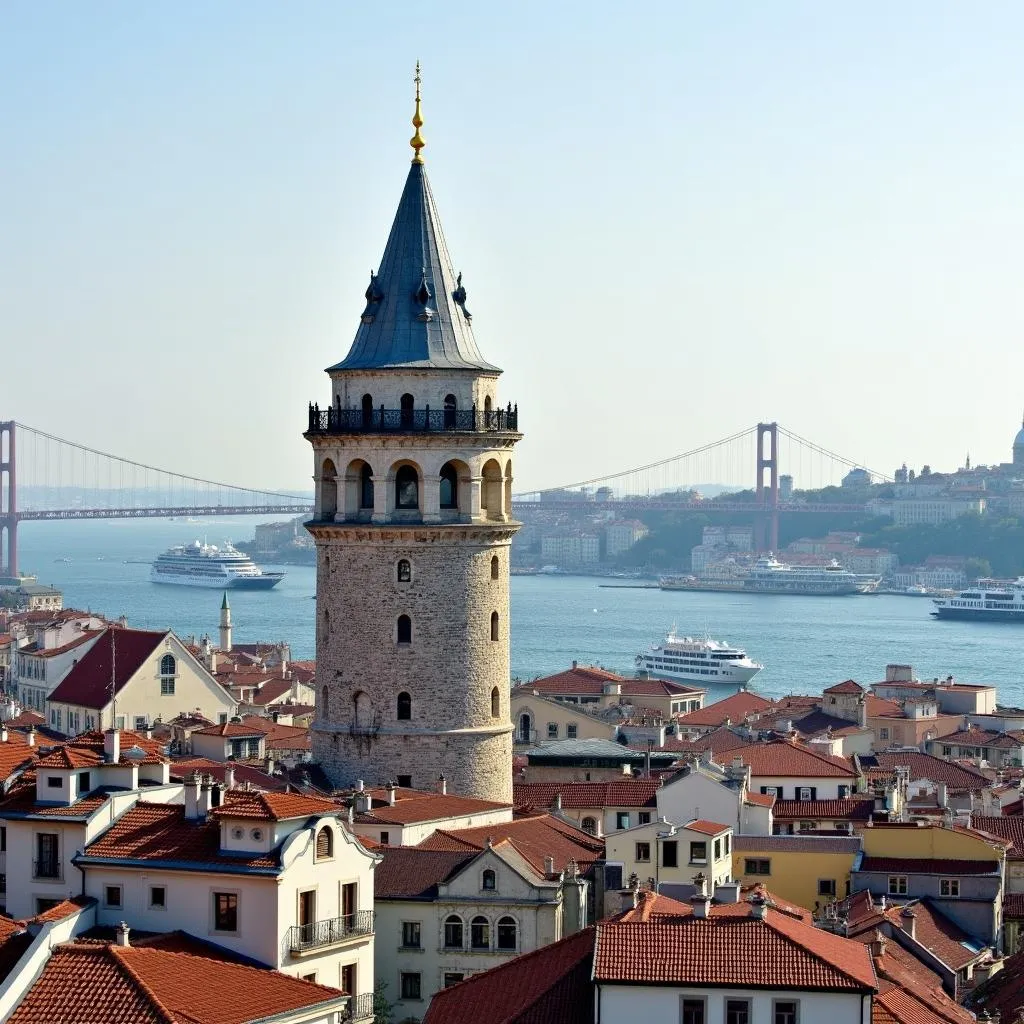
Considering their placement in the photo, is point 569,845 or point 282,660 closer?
point 569,845

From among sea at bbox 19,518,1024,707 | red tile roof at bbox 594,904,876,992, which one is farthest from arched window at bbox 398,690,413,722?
sea at bbox 19,518,1024,707

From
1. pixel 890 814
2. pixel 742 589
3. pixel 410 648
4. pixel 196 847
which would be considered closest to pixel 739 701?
pixel 890 814

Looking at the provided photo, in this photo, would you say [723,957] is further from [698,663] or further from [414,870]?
[698,663]

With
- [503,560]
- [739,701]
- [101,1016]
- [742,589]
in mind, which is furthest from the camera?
[742,589]

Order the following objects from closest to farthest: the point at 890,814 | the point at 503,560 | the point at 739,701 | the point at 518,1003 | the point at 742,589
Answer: the point at 518,1003
the point at 503,560
the point at 890,814
the point at 739,701
the point at 742,589

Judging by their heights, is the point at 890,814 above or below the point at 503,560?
below

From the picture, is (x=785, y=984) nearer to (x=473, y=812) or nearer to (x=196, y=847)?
(x=196, y=847)

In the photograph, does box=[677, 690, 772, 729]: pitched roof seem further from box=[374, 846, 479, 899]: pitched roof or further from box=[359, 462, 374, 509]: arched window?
box=[374, 846, 479, 899]: pitched roof
